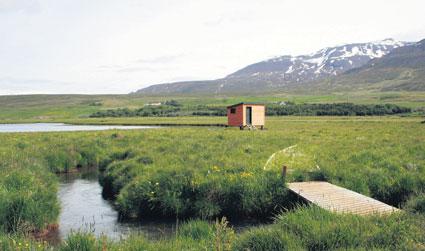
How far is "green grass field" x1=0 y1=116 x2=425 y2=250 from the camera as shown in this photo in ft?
30.7

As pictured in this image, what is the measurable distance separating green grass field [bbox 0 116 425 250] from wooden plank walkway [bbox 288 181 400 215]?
68cm

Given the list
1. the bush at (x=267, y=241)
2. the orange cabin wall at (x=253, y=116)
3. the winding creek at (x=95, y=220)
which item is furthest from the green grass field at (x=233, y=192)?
the orange cabin wall at (x=253, y=116)

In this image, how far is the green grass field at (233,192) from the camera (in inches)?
369

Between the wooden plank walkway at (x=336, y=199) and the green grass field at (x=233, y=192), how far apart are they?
68 centimetres

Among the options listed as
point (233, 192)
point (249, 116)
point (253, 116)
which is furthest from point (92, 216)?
point (249, 116)

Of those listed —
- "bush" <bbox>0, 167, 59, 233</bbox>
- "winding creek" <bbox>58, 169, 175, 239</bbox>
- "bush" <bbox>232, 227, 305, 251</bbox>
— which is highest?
"bush" <bbox>232, 227, 305, 251</bbox>

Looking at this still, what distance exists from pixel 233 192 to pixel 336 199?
4.15 meters

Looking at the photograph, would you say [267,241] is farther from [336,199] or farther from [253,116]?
[253,116]

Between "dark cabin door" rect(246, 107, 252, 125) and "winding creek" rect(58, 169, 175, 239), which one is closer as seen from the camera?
"winding creek" rect(58, 169, 175, 239)

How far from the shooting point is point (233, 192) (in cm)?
1666

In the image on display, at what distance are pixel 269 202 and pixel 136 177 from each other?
609 cm

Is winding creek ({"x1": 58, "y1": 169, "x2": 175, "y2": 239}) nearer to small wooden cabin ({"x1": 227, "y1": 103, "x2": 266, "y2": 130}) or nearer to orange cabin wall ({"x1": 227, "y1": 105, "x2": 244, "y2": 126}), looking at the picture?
small wooden cabin ({"x1": 227, "y1": 103, "x2": 266, "y2": 130})

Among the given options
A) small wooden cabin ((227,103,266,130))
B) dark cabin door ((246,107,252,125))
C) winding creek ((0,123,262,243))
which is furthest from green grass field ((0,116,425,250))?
dark cabin door ((246,107,252,125))

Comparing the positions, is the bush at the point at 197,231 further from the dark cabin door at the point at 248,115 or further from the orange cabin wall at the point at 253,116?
the dark cabin door at the point at 248,115
